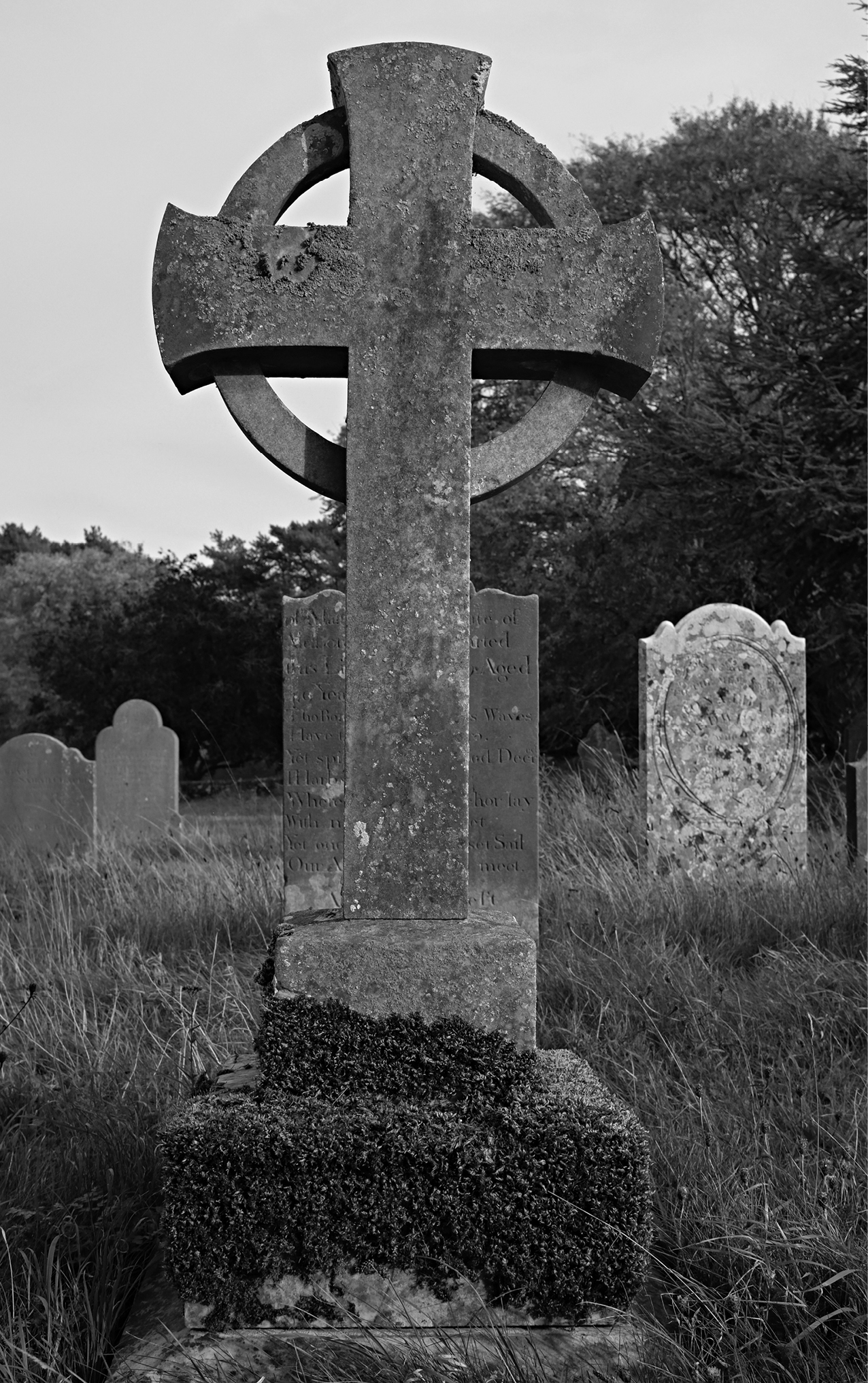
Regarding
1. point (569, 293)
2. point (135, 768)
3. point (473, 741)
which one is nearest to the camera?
point (569, 293)

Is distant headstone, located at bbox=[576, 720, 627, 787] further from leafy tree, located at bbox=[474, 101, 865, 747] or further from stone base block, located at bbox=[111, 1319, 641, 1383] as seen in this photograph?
stone base block, located at bbox=[111, 1319, 641, 1383]

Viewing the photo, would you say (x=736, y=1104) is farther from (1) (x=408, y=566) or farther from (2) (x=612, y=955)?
(1) (x=408, y=566)

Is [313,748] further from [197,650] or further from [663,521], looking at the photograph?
[197,650]

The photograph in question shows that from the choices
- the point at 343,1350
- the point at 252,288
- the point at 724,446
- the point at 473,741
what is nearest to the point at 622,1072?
the point at 343,1350

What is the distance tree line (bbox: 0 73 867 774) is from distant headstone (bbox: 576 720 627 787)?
1.71 meters

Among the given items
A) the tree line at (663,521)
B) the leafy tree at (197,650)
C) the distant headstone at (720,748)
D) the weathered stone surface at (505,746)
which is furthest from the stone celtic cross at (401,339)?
the leafy tree at (197,650)

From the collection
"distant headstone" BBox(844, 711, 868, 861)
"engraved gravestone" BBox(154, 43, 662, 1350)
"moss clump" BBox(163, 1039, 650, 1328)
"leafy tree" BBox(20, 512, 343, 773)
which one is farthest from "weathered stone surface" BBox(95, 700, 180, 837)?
"leafy tree" BBox(20, 512, 343, 773)

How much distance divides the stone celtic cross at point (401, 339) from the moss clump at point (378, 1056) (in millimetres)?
233

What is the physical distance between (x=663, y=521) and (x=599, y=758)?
7469 millimetres

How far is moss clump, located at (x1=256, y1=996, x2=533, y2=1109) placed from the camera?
240 centimetres

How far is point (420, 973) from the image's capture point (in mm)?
2432

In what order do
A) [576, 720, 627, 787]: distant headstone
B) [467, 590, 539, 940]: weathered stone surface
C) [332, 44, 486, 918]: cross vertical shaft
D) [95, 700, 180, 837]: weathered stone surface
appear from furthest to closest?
[95, 700, 180, 837]: weathered stone surface, [576, 720, 627, 787]: distant headstone, [467, 590, 539, 940]: weathered stone surface, [332, 44, 486, 918]: cross vertical shaft

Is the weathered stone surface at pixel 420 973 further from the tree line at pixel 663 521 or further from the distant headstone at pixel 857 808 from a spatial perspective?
the tree line at pixel 663 521

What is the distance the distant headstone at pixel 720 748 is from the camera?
820 cm
